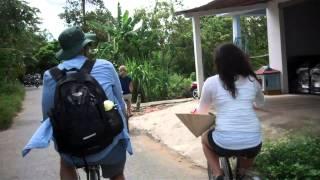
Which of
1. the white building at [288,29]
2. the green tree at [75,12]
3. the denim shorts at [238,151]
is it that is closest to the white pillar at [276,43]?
the white building at [288,29]

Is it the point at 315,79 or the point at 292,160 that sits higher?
the point at 315,79

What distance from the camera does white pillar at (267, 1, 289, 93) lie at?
17.9m

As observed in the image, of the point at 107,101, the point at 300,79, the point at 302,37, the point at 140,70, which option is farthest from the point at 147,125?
the point at 107,101

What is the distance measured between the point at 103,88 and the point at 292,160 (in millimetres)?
3501

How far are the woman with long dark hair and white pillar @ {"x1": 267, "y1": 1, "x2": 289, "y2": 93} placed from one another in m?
12.9

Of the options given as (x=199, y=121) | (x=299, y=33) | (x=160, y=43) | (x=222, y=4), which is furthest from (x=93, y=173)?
(x=160, y=43)

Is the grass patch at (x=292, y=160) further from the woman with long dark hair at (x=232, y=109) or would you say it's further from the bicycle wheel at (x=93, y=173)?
the bicycle wheel at (x=93, y=173)

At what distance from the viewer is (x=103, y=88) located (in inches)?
176

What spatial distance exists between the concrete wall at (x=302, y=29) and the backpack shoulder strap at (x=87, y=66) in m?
14.3

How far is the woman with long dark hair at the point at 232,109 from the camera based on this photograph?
4.95 metres

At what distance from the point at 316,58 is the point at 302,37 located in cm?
132

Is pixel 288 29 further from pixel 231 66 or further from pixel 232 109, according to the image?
pixel 232 109

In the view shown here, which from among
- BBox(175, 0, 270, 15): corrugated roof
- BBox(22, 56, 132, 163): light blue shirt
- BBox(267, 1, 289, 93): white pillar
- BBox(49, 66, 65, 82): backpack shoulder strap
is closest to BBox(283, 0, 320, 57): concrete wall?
BBox(267, 1, 289, 93): white pillar

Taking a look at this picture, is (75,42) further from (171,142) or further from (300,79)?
(300,79)
